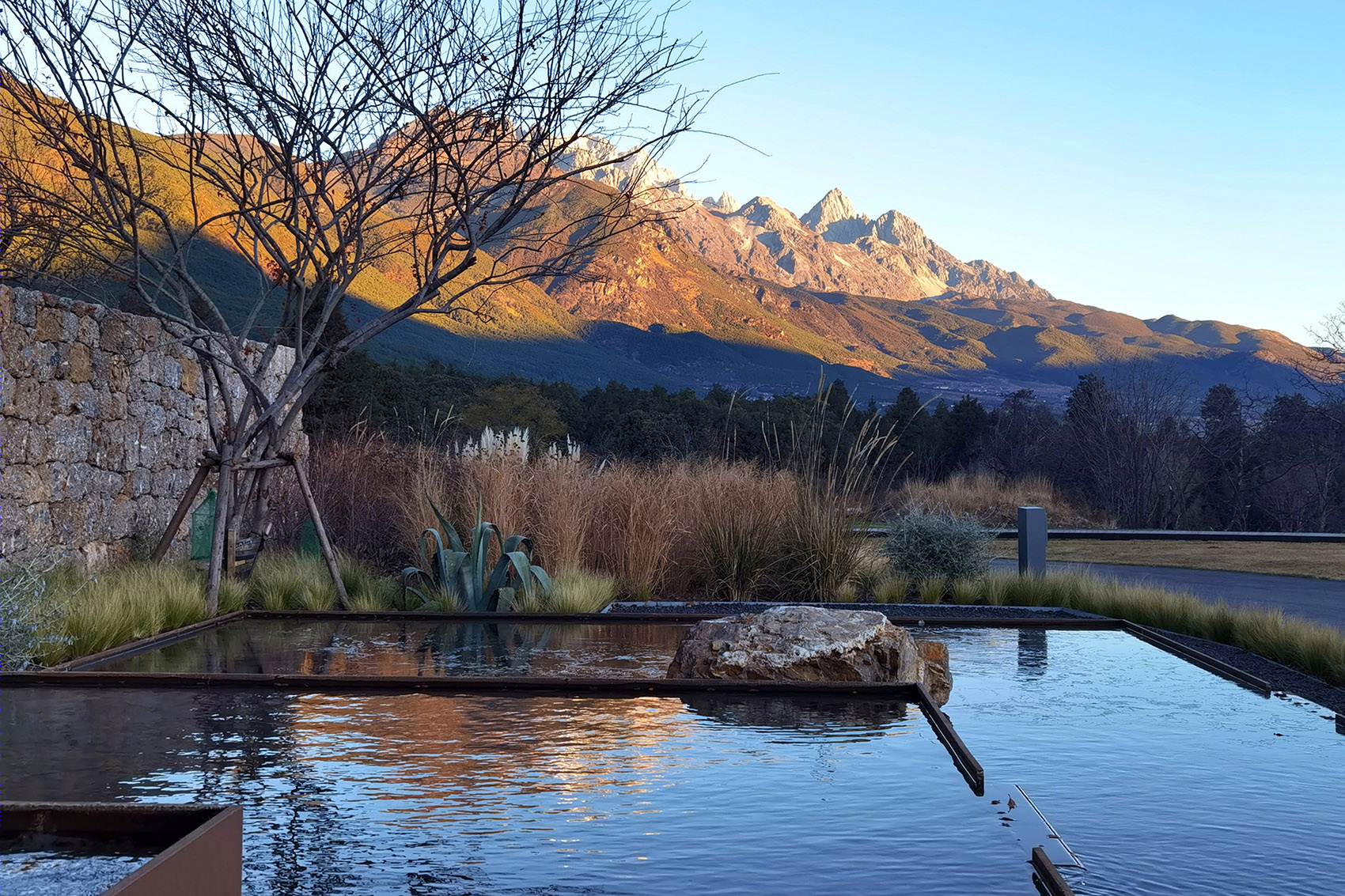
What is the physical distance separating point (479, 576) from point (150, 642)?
2.22 meters

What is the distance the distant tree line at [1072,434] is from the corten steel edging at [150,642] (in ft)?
34.1

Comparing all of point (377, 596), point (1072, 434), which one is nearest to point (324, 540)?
point (377, 596)

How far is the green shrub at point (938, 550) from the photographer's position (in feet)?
32.6

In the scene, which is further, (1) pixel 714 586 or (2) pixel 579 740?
(1) pixel 714 586

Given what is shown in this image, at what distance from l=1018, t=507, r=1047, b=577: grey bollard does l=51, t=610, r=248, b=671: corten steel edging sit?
252 inches

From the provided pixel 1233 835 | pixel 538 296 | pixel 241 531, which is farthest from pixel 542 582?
pixel 538 296

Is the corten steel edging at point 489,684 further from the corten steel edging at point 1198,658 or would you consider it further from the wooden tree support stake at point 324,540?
the wooden tree support stake at point 324,540

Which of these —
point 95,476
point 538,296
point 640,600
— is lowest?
point 640,600

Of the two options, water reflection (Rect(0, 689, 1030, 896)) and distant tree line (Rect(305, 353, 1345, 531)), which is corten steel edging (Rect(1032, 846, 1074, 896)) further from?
distant tree line (Rect(305, 353, 1345, 531))

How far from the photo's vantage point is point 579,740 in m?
4.10

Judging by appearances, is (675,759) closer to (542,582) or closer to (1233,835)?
(1233,835)

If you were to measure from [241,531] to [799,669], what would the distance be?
24.4ft

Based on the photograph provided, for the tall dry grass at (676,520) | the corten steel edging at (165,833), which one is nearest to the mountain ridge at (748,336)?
the tall dry grass at (676,520)

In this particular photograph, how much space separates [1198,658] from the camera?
636 centimetres
